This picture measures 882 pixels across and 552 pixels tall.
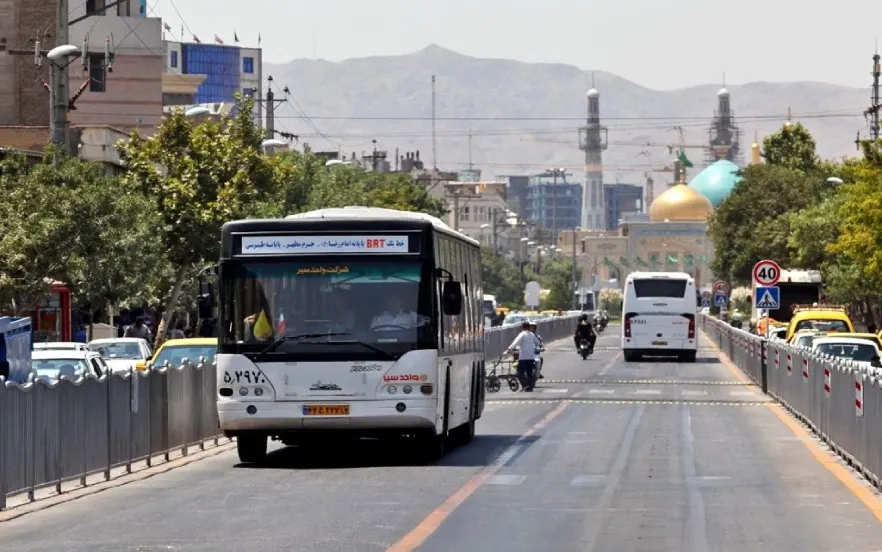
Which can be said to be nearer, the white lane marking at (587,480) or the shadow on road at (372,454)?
the white lane marking at (587,480)

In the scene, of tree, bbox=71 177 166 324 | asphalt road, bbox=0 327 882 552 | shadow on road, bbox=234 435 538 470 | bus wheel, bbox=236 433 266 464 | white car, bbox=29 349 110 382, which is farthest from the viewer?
tree, bbox=71 177 166 324

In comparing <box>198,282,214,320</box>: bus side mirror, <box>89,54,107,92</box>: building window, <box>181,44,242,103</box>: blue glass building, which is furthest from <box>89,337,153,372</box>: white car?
<box>181,44,242,103</box>: blue glass building

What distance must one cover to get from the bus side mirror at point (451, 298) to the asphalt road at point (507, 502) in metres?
1.70

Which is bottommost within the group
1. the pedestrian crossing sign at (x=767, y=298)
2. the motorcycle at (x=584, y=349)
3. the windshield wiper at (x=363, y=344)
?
the motorcycle at (x=584, y=349)

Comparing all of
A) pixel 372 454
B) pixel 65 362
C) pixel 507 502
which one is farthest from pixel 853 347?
pixel 507 502

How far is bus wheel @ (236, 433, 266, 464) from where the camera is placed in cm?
2253

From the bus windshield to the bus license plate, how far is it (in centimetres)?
59

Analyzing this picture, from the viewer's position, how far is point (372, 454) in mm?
24109

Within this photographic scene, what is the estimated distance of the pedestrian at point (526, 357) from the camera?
139ft

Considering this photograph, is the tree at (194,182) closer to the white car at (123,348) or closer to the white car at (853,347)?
the white car at (123,348)

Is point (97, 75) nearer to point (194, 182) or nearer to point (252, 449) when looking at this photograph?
point (194, 182)

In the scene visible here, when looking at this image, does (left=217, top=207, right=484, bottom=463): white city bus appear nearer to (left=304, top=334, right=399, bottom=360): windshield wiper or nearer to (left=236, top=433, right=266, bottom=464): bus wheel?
(left=304, top=334, right=399, bottom=360): windshield wiper

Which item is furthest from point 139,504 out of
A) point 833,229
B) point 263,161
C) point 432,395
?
point 833,229

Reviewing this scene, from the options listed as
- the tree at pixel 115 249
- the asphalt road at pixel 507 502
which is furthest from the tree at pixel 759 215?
the asphalt road at pixel 507 502
